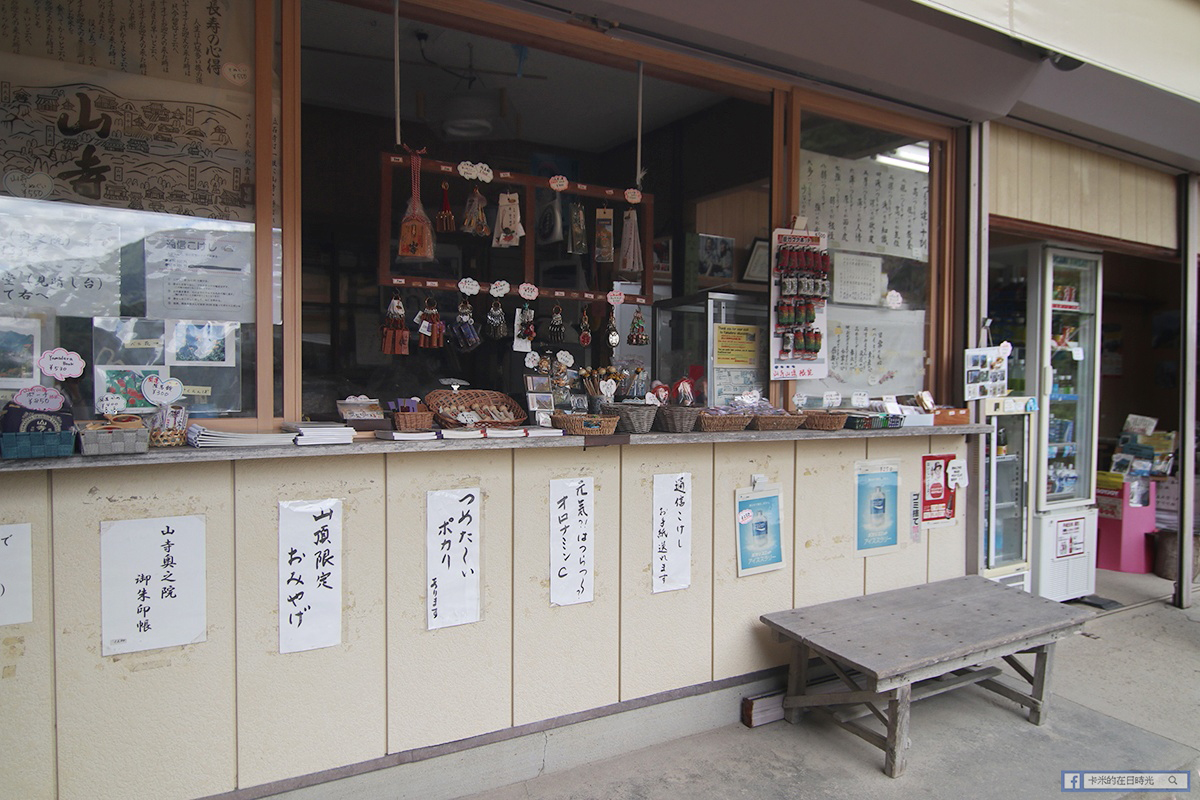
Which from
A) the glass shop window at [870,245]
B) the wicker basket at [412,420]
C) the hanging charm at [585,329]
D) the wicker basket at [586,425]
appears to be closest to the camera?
the wicker basket at [412,420]

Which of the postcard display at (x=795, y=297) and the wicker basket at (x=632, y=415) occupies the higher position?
the postcard display at (x=795, y=297)

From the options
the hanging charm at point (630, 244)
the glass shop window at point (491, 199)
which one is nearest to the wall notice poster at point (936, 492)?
the glass shop window at point (491, 199)

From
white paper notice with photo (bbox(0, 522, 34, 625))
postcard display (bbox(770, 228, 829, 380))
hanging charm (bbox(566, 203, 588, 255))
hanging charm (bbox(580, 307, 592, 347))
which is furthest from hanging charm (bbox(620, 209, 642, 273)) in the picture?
white paper notice with photo (bbox(0, 522, 34, 625))

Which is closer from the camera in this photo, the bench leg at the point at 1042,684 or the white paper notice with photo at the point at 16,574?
the white paper notice with photo at the point at 16,574

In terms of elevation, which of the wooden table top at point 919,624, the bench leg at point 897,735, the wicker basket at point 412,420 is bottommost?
the bench leg at point 897,735

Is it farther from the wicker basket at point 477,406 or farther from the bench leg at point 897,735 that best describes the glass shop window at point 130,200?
the bench leg at point 897,735

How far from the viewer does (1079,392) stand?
5.52 m

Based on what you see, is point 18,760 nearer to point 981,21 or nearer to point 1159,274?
point 981,21

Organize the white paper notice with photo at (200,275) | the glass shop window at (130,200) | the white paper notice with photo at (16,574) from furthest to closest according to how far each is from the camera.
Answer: the white paper notice with photo at (200,275) < the glass shop window at (130,200) < the white paper notice with photo at (16,574)

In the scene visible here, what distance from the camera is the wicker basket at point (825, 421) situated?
3.52m

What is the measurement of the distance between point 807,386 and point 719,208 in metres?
1.25

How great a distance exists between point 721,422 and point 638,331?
0.80 metres

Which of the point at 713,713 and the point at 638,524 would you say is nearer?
the point at 638,524

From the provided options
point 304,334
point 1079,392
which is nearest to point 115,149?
point 304,334
